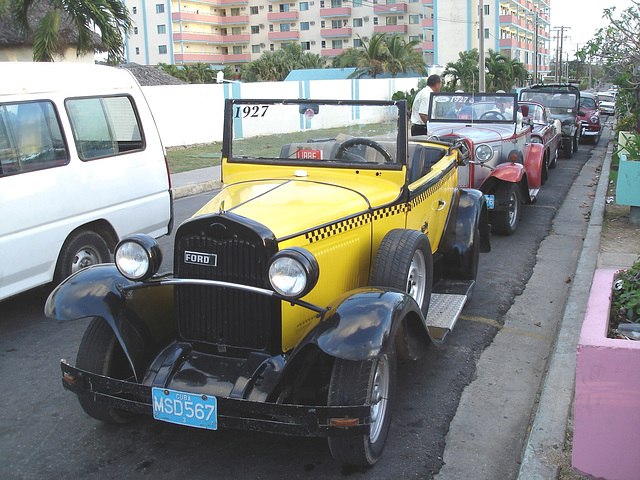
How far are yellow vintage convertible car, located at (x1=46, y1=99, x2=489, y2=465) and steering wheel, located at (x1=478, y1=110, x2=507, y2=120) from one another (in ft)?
19.0

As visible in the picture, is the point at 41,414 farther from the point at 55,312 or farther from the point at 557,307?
the point at 557,307

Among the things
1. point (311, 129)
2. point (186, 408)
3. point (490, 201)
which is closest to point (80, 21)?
point (490, 201)

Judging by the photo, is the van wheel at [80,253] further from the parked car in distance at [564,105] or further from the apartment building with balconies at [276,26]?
the apartment building with balconies at [276,26]

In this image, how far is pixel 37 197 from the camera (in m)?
5.48

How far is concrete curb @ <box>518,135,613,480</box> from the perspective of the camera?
3215 mm

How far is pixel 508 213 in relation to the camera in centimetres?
838

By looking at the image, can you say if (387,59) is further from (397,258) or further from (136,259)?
(136,259)

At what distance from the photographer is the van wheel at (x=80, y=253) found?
575 centimetres

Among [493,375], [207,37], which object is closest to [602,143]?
[493,375]

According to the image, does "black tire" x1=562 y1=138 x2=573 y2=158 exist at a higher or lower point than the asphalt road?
higher

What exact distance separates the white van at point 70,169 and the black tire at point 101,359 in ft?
6.77

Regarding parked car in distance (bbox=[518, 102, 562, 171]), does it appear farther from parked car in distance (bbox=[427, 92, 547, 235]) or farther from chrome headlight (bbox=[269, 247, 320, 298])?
chrome headlight (bbox=[269, 247, 320, 298])

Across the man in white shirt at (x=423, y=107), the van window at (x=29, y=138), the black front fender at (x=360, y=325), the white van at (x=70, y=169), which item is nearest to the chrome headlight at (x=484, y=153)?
the man in white shirt at (x=423, y=107)

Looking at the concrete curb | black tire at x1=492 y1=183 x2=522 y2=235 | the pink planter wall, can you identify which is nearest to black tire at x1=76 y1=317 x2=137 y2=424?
the concrete curb
